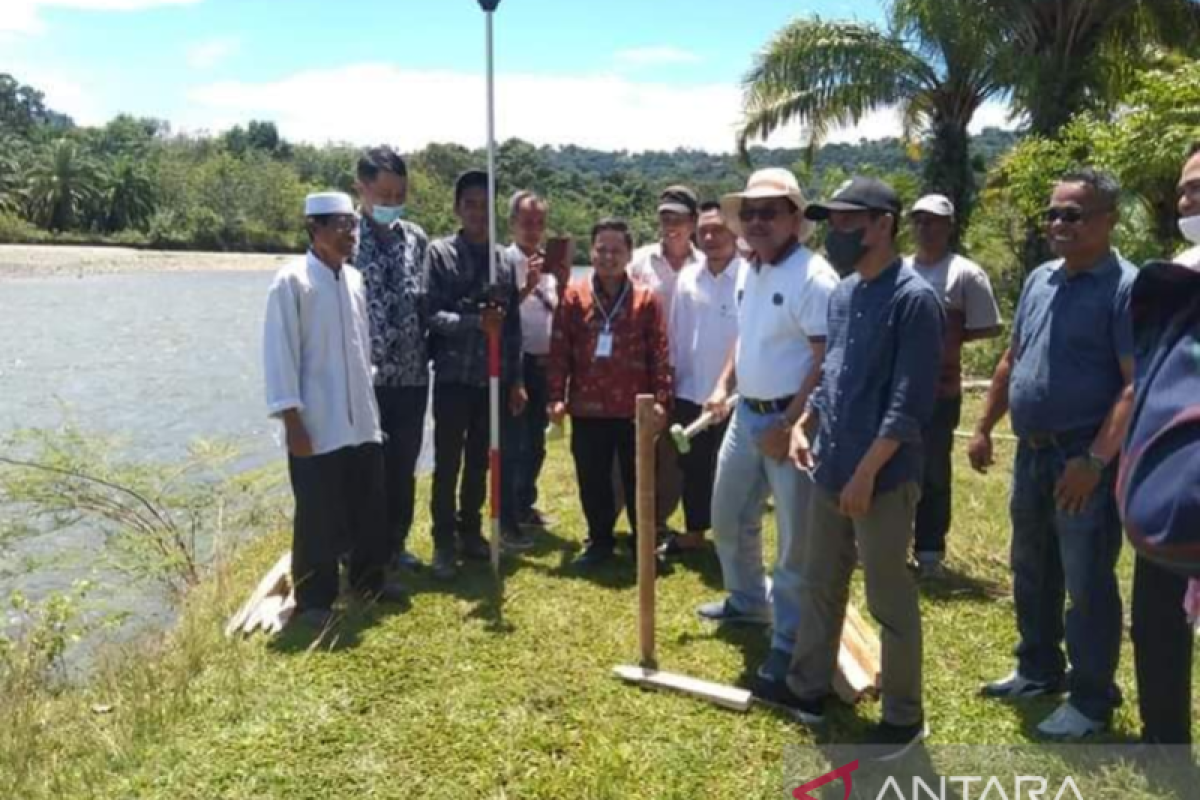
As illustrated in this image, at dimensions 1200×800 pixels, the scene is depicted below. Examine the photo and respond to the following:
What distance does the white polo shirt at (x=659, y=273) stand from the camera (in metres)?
5.99

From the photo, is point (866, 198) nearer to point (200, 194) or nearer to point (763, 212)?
point (763, 212)

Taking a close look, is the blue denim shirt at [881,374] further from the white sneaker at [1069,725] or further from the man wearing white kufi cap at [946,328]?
the man wearing white kufi cap at [946,328]

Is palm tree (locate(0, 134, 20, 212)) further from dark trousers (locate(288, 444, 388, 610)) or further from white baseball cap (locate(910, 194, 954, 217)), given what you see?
white baseball cap (locate(910, 194, 954, 217))

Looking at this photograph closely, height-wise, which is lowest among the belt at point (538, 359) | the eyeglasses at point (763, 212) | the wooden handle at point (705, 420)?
the wooden handle at point (705, 420)

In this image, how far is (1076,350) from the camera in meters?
3.44

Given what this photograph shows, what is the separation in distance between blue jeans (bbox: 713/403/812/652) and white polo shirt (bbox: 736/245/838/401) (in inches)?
6.0

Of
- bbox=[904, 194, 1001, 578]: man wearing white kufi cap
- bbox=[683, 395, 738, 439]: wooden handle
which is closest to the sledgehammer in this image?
bbox=[683, 395, 738, 439]: wooden handle

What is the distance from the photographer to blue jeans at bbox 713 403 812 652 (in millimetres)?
3867

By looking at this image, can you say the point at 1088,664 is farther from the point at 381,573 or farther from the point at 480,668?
the point at 381,573

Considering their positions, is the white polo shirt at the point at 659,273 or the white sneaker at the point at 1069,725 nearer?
the white sneaker at the point at 1069,725

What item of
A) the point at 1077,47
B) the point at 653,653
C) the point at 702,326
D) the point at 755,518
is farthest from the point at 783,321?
the point at 1077,47

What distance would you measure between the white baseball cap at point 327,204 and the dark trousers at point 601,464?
5.68 ft

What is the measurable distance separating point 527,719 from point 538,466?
302cm

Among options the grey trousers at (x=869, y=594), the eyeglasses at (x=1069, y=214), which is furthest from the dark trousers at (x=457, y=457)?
the eyeglasses at (x=1069, y=214)
